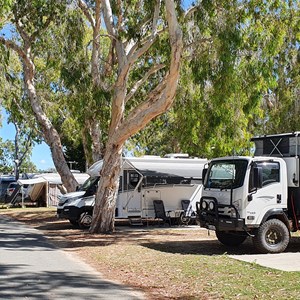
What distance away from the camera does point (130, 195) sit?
21.9 m

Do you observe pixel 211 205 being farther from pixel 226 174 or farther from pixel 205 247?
pixel 205 247

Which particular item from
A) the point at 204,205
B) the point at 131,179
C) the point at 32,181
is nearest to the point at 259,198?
the point at 204,205

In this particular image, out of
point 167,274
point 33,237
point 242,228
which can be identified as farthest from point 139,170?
point 167,274

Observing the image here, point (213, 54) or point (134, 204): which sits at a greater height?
point (213, 54)

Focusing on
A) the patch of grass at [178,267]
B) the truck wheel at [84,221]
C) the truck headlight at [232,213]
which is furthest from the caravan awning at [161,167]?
the truck headlight at [232,213]

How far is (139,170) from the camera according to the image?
21.8 m

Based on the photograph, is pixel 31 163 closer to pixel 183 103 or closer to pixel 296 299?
pixel 183 103

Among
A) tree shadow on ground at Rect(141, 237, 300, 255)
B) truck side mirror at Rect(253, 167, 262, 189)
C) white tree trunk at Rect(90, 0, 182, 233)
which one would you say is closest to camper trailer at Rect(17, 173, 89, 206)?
white tree trunk at Rect(90, 0, 182, 233)

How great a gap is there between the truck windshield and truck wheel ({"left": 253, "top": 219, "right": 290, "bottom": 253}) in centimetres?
129

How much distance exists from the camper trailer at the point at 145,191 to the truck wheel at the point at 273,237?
8802 millimetres

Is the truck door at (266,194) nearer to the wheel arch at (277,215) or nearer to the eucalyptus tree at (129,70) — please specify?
the wheel arch at (277,215)

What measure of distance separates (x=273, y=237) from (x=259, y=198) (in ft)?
3.74

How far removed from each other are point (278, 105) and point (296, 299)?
2088 cm

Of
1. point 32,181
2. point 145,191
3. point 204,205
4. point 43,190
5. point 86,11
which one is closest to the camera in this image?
point 204,205
